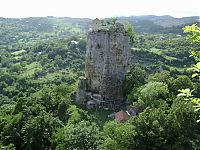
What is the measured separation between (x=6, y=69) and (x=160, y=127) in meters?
125

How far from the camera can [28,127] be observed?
1957 inches

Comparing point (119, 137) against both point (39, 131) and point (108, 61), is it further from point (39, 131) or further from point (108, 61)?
point (108, 61)

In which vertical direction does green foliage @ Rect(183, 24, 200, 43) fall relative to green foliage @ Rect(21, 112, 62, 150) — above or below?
above

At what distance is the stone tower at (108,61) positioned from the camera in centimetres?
5778

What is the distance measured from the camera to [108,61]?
57.8 m

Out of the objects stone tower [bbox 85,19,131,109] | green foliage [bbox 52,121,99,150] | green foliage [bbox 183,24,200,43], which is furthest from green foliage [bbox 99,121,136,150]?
green foliage [bbox 183,24,200,43]

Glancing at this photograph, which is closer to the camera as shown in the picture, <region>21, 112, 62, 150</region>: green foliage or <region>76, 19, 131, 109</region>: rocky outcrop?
<region>21, 112, 62, 150</region>: green foliage

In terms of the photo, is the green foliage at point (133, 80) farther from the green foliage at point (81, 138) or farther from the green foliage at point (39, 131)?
the green foliage at point (81, 138)

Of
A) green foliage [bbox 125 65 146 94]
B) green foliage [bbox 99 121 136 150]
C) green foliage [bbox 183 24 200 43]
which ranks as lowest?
green foliage [bbox 99 121 136 150]

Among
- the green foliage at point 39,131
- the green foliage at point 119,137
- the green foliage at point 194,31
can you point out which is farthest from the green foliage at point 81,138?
the green foliage at point 194,31

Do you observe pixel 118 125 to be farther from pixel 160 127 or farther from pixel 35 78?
pixel 35 78

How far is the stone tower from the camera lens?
57781 millimetres

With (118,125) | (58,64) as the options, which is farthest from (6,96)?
(118,125)

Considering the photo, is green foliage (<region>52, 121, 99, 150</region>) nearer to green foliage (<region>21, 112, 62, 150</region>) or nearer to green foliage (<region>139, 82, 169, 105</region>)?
green foliage (<region>21, 112, 62, 150</region>)
